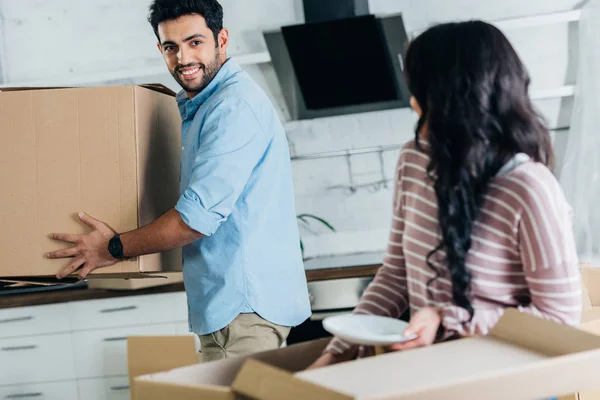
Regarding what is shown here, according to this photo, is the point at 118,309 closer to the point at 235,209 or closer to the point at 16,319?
the point at 16,319

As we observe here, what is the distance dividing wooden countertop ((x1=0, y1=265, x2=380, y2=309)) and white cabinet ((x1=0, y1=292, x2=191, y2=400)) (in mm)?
33

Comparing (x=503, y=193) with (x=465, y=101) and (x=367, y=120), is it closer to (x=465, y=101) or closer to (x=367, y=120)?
(x=465, y=101)

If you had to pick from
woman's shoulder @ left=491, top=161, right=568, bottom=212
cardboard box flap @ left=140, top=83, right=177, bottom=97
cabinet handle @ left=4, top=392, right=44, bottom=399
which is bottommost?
cabinet handle @ left=4, top=392, right=44, bottom=399

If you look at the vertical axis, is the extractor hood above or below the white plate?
above

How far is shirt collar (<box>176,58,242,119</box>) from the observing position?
1.63 meters

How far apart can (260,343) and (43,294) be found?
1636 millimetres

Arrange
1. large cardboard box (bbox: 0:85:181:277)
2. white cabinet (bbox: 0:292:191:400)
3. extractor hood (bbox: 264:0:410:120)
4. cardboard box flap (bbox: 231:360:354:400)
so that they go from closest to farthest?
cardboard box flap (bbox: 231:360:354:400) < large cardboard box (bbox: 0:85:181:277) < white cabinet (bbox: 0:292:191:400) < extractor hood (bbox: 264:0:410:120)

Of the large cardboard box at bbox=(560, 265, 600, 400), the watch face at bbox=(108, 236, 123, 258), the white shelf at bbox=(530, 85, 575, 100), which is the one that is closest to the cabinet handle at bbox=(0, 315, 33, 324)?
the watch face at bbox=(108, 236, 123, 258)

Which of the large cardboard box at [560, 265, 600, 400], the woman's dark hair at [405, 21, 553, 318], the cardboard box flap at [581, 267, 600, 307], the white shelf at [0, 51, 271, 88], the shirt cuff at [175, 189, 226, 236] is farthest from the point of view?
the white shelf at [0, 51, 271, 88]

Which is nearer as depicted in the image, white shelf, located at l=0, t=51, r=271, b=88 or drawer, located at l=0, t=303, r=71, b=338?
drawer, located at l=0, t=303, r=71, b=338

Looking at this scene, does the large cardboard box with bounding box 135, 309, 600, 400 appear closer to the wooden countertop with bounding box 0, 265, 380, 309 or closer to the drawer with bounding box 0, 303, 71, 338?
the wooden countertop with bounding box 0, 265, 380, 309

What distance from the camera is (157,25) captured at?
1693mm

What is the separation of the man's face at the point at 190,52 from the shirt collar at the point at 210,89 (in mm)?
28

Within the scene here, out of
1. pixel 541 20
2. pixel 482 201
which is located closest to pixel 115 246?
pixel 482 201
